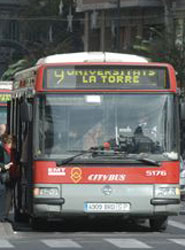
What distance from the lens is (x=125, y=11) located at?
228 feet

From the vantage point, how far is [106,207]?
1897 centimetres

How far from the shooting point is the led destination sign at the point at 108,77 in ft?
63.2

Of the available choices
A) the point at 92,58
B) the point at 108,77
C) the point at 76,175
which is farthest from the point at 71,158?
the point at 92,58

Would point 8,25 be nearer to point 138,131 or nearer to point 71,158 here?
point 138,131

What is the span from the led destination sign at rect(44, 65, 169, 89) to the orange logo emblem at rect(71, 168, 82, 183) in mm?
1316

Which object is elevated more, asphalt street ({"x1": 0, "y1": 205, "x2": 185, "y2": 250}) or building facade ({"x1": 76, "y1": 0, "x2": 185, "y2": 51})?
building facade ({"x1": 76, "y1": 0, "x2": 185, "y2": 51})

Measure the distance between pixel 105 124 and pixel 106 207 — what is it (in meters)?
1.26

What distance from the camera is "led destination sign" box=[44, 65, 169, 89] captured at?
63.2 ft

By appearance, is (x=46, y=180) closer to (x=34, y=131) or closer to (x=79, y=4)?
(x=34, y=131)

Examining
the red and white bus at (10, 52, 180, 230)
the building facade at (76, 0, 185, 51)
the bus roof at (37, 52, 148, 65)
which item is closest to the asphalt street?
the red and white bus at (10, 52, 180, 230)

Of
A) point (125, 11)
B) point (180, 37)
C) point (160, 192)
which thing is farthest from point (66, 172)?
point (125, 11)

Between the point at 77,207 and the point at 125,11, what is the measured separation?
51.4 m

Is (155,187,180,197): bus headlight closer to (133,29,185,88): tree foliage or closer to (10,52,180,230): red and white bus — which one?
(10,52,180,230): red and white bus

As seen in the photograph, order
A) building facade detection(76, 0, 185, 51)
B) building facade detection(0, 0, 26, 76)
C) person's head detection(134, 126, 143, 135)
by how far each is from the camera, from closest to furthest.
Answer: person's head detection(134, 126, 143, 135), building facade detection(76, 0, 185, 51), building facade detection(0, 0, 26, 76)
